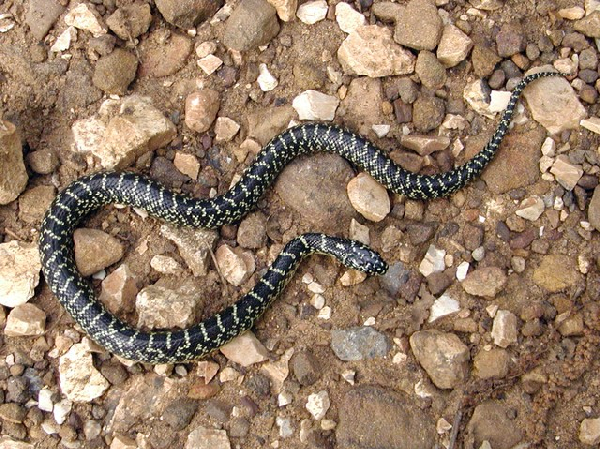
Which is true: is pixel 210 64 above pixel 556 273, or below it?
above

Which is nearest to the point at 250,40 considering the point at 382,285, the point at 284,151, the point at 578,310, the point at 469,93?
the point at 284,151

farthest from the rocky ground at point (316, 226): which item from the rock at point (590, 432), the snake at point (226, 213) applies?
the snake at point (226, 213)

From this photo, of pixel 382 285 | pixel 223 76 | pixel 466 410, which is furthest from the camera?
pixel 223 76

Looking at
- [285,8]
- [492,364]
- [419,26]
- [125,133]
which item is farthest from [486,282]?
[125,133]

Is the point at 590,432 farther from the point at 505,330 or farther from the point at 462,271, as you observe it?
the point at 462,271

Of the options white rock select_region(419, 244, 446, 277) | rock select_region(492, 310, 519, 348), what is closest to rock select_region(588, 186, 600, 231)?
rock select_region(492, 310, 519, 348)

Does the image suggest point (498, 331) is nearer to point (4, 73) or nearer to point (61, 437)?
point (61, 437)
